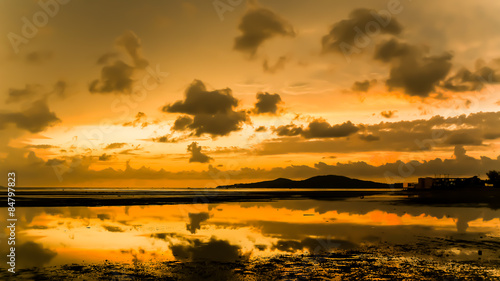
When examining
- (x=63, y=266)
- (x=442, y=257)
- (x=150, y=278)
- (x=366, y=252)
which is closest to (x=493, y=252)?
(x=442, y=257)

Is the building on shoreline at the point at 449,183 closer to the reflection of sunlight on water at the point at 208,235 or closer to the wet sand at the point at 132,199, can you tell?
the wet sand at the point at 132,199

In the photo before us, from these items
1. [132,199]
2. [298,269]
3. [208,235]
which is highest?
[298,269]

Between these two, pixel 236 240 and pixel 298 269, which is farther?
pixel 236 240

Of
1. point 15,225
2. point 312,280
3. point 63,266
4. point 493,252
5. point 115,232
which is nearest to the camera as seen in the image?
point 312,280

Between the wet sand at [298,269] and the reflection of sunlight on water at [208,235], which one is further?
the reflection of sunlight on water at [208,235]

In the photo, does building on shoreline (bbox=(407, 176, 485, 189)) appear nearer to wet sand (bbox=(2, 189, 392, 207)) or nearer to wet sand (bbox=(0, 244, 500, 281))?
wet sand (bbox=(2, 189, 392, 207))

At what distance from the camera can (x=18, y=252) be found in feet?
75.5

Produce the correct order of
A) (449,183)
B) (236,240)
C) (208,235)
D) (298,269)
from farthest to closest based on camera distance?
(449,183) < (208,235) < (236,240) < (298,269)

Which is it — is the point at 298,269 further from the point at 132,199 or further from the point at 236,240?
the point at 132,199

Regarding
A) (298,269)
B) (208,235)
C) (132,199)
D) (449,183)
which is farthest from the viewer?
(449,183)

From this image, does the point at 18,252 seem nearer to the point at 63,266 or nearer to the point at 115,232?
the point at 63,266

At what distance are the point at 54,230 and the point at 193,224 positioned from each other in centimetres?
1241

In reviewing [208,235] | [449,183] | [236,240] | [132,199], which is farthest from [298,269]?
[449,183]

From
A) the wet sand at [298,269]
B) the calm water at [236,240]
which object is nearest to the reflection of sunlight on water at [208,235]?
the calm water at [236,240]
